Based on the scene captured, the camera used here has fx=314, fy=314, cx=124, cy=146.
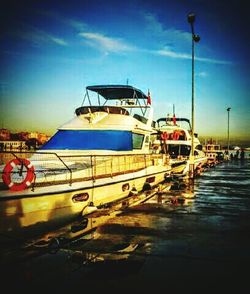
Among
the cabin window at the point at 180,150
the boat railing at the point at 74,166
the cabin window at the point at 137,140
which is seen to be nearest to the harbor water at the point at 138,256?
the boat railing at the point at 74,166

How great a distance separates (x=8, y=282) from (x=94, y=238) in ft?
7.35

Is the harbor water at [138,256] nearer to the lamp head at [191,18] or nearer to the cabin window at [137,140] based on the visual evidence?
the cabin window at [137,140]

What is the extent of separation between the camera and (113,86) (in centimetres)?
1563

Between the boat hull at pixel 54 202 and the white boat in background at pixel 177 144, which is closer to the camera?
the boat hull at pixel 54 202

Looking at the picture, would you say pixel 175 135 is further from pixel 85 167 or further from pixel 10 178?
pixel 10 178

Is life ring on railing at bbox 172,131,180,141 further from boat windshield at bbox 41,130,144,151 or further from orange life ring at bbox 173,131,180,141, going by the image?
boat windshield at bbox 41,130,144,151

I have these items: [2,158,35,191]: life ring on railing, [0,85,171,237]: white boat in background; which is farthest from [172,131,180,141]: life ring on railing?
[2,158,35,191]: life ring on railing

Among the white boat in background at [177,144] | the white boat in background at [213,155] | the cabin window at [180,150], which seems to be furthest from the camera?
the white boat in background at [213,155]

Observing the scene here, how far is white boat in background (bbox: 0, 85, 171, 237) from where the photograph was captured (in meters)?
7.38

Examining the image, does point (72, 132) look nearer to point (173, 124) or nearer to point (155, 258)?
point (155, 258)

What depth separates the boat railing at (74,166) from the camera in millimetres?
8658

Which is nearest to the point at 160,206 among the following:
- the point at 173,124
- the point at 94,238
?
the point at 94,238

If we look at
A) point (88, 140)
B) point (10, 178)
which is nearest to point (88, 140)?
point (88, 140)

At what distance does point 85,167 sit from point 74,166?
1.51ft
